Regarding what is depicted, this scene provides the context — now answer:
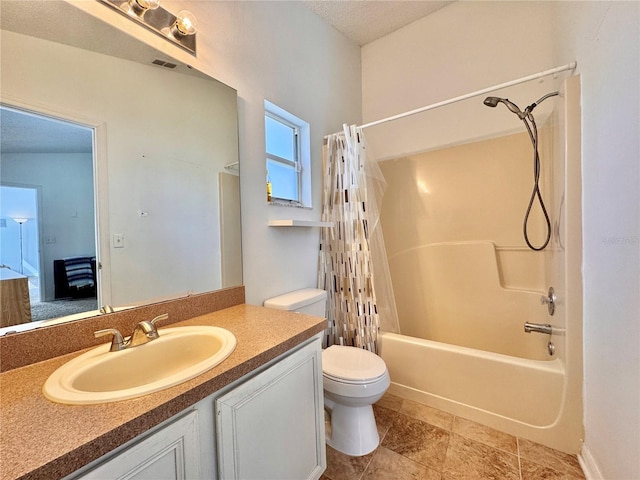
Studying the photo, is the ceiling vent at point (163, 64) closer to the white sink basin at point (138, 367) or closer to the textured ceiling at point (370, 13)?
the white sink basin at point (138, 367)

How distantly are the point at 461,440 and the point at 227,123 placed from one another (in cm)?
215

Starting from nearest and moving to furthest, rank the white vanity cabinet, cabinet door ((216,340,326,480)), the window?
the white vanity cabinet
cabinet door ((216,340,326,480))
the window

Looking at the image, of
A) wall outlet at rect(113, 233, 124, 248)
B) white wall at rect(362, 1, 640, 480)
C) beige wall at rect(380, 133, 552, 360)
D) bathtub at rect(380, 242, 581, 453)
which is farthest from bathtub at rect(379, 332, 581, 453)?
wall outlet at rect(113, 233, 124, 248)

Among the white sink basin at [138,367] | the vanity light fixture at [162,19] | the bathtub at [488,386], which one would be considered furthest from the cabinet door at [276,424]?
the vanity light fixture at [162,19]

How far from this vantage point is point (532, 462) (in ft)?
4.33

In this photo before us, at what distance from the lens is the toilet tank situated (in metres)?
1.59

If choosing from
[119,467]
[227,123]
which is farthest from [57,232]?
[227,123]

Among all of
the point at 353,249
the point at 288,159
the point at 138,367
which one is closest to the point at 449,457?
the point at 353,249

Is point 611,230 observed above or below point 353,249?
above

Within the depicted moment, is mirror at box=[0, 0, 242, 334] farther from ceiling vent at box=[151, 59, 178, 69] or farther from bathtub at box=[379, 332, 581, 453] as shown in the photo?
bathtub at box=[379, 332, 581, 453]

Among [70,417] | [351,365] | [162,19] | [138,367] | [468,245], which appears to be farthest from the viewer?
[468,245]

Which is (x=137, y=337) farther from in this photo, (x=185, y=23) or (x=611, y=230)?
(x=611, y=230)

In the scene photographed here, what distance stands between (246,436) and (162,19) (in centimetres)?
171

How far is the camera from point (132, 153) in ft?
3.59
